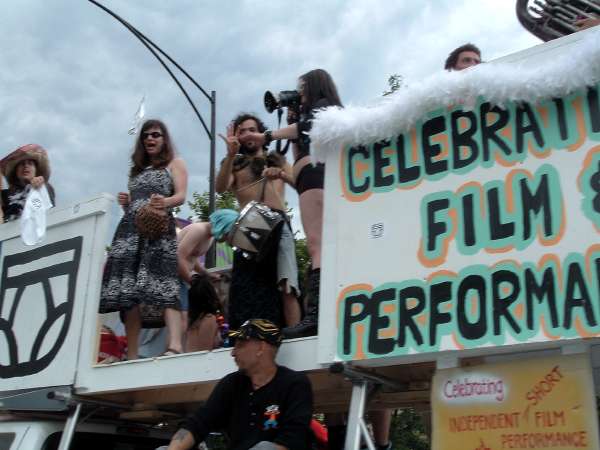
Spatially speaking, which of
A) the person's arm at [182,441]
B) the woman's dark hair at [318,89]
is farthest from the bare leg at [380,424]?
the woman's dark hair at [318,89]

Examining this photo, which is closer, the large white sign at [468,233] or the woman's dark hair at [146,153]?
the large white sign at [468,233]

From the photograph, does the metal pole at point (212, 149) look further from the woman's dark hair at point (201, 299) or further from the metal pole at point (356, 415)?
the metal pole at point (356, 415)

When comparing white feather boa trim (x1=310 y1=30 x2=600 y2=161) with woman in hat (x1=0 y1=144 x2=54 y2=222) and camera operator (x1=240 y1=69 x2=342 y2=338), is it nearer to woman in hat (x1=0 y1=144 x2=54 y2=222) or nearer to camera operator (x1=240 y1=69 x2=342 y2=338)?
camera operator (x1=240 y1=69 x2=342 y2=338)

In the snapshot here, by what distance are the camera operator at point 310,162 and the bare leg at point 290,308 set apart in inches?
6.7

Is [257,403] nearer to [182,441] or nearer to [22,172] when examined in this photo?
[182,441]

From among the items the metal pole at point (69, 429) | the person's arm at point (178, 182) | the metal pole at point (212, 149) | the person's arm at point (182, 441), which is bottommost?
the person's arm at point (182, 441)

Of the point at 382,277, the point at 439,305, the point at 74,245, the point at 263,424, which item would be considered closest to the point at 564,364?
the point at 439,305

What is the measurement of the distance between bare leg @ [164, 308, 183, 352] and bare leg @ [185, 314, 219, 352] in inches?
13.0

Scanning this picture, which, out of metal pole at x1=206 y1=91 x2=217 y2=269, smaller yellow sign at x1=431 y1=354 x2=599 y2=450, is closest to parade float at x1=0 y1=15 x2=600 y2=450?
smaller yellow sign at x1=431 y1=354 x2=599 y2=450

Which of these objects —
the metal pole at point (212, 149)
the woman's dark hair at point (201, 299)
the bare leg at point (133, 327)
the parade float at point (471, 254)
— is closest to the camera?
the parade float at point (471, 254)

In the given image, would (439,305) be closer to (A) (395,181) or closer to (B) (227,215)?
(A) (395,181)

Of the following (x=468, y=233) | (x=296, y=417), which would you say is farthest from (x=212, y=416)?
(x=468, y=233)

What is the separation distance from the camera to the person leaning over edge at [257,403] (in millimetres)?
3215

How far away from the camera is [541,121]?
9.57 ft
